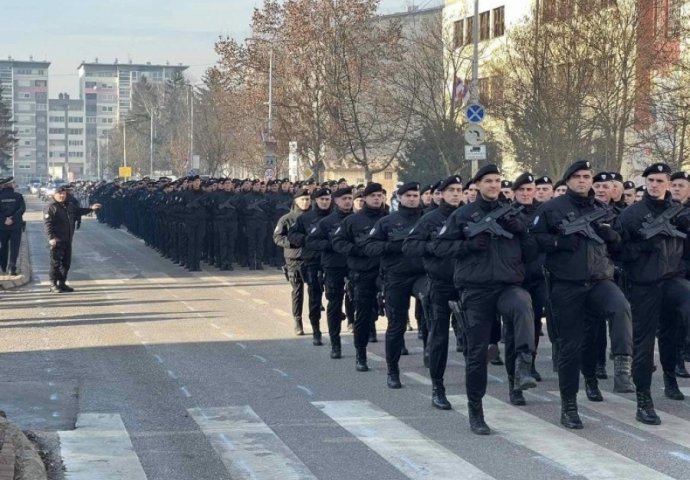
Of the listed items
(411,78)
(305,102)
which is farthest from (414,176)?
(411,78)

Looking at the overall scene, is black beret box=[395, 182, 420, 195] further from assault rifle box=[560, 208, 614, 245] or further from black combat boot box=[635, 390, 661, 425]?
black combat boot box=[635, 390, 661, 425]

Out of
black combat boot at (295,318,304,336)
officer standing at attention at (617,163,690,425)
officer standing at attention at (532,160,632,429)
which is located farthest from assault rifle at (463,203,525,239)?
black combat boot at (295,318,304,336)

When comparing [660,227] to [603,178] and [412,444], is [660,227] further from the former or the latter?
[412,444]

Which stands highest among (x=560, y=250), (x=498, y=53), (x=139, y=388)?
(x=498, y=53)

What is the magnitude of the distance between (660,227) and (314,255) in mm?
5791

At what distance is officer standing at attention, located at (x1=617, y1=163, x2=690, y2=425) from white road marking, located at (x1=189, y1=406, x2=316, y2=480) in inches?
117

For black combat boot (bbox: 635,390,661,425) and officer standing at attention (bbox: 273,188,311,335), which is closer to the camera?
black combat boot (bbox: 635,390,661,425)

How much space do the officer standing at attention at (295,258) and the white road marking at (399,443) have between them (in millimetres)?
5180

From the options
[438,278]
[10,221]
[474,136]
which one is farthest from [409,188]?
[10,221]

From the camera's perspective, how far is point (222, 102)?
60125 millimetres

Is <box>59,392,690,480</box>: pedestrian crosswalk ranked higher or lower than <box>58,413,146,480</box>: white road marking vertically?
higher

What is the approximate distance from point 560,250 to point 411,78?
32201mm

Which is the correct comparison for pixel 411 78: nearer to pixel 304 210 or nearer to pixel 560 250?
pixel 304 210

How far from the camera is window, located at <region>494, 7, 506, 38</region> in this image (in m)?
55.6
